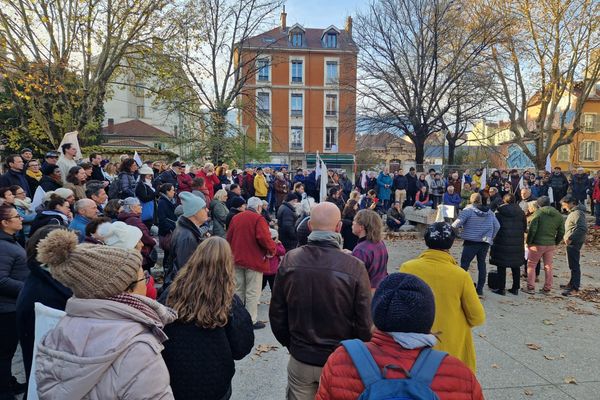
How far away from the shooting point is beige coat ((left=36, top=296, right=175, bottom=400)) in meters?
1.77

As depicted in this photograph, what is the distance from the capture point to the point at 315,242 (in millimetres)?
3111

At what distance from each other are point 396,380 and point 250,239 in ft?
14.4

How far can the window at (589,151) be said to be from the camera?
5169 cm

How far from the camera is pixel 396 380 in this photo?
1565 millimetres

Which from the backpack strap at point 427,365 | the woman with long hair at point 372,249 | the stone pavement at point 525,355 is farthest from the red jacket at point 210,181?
the backpack strap at point 427,365

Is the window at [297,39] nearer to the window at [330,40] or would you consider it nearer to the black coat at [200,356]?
the window at [330,40]

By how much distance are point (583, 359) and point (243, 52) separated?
104 ft

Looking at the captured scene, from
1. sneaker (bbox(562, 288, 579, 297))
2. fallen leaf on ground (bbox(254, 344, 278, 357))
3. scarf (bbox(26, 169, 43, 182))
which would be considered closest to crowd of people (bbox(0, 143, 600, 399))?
fallen leaf on ground (bbox(254, 344, 278, 357))

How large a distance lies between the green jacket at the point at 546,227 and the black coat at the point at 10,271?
800 cm

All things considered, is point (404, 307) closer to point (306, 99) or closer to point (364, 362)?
point (364, 362)

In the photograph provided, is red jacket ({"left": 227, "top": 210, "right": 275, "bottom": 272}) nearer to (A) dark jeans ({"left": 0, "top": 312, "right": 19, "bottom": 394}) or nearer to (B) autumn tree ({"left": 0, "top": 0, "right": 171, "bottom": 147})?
(A) dark jeans ({"left": 0, "top": 312, "right": 19, "bottom": 394})

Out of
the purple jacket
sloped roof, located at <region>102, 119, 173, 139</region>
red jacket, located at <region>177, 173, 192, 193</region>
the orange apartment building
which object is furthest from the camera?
sloped roof, located at <region>102, 119, 173, 139</region>

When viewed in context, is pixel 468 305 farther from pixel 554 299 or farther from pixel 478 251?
pixel 554 299

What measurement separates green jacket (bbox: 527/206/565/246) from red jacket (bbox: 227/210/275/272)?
520cm
